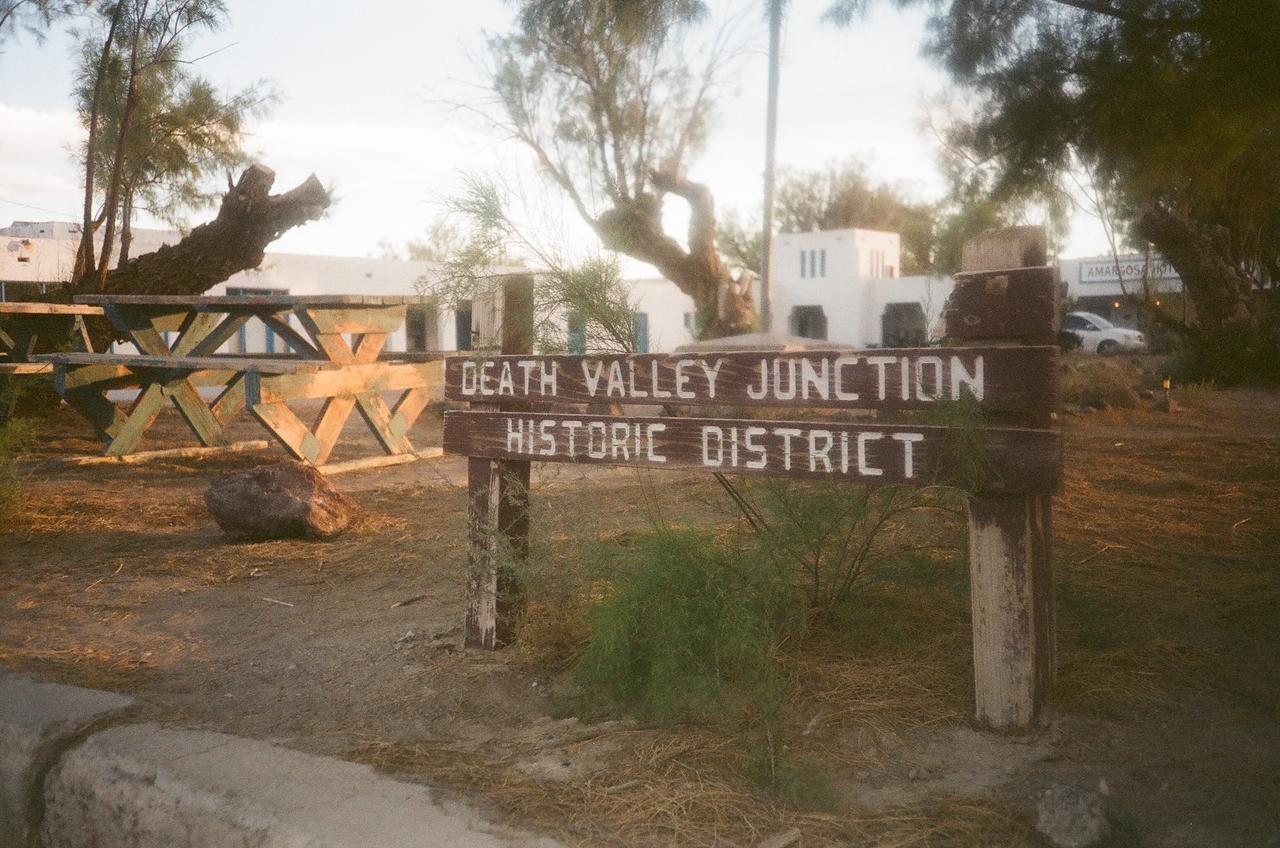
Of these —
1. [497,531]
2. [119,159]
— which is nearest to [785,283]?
[119,159]

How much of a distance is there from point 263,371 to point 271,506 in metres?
1.87

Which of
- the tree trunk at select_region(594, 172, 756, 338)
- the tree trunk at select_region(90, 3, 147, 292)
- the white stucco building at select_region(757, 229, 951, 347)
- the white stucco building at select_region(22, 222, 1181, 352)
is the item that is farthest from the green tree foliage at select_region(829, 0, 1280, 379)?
the white stucco building at select_region(757, 229, 951, 347)

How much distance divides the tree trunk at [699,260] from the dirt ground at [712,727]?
13.1 m

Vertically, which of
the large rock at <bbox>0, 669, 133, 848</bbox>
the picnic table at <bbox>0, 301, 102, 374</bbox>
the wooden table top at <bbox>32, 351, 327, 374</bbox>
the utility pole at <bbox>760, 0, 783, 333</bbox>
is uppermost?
the utility pole at <bbox>760, 0, 783, 333</bbox>

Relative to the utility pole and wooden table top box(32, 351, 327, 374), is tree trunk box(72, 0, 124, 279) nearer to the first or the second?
wooden table top box(32, 351, 327, 374)

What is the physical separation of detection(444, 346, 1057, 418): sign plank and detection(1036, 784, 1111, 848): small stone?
955 millimetres

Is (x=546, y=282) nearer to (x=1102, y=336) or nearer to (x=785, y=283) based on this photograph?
(x=1102, y=336)

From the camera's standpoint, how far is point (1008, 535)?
2.73 meters

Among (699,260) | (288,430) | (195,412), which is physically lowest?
(288,430)

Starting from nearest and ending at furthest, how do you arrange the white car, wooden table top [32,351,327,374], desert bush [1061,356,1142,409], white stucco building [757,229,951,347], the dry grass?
the dry grass → wooden table top [32,351,327,374] → desert bush [1061,356,1142,409] → the white car → white stucco building [757,229,951,347]

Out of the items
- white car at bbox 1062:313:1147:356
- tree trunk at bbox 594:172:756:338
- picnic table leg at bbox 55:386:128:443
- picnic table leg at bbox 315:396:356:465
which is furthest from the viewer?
white car at bbox 1062:313:1147:356

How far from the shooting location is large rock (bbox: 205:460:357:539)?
542 cm

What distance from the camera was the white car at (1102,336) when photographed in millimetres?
33806

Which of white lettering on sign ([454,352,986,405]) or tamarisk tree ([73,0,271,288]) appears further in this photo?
tamarisk tree ([73,0,271,288])
